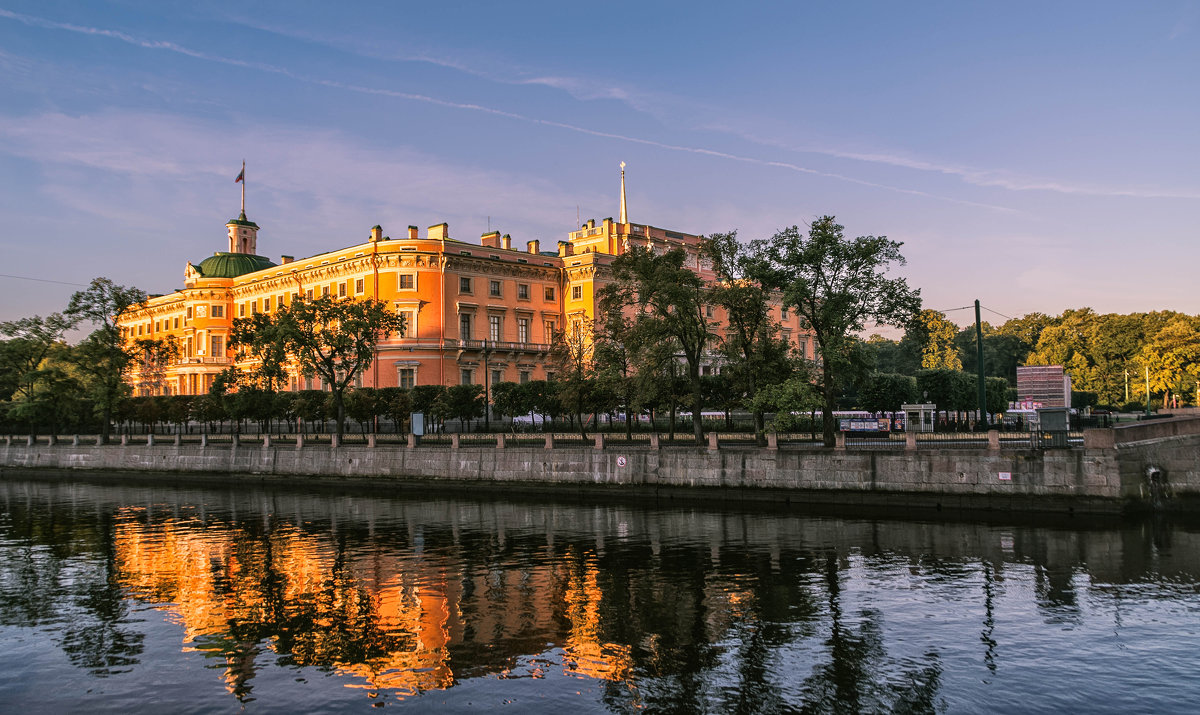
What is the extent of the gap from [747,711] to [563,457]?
A: 95.6 feet

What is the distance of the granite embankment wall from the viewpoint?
2927 cm

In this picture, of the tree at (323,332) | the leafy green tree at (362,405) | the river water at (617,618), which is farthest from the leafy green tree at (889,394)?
the leafy green tree at (362,405)

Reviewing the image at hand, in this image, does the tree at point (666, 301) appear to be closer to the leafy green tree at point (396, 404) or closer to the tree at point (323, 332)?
the tree at point (323, 332)

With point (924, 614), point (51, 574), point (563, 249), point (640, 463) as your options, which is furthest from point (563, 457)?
point (563, 249)

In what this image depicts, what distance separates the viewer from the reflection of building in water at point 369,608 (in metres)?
15.0

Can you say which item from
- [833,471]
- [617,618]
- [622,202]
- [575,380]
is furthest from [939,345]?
[617,618]

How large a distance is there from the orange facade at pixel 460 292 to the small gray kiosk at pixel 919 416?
12597 millimetres

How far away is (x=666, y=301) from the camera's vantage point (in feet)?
133

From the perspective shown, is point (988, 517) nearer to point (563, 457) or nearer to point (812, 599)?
point (812, 599)

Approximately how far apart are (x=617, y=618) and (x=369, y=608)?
5862 mm

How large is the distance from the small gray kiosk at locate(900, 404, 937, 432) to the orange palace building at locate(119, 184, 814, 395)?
528 inches

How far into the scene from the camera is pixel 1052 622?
55.4 feet

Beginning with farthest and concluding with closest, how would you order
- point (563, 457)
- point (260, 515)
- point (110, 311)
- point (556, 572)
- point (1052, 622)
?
point (110, 311), point (563, 457), point (260, 515), point (556, 572), point (1052, 622)

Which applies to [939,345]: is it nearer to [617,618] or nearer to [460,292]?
[460,292]
